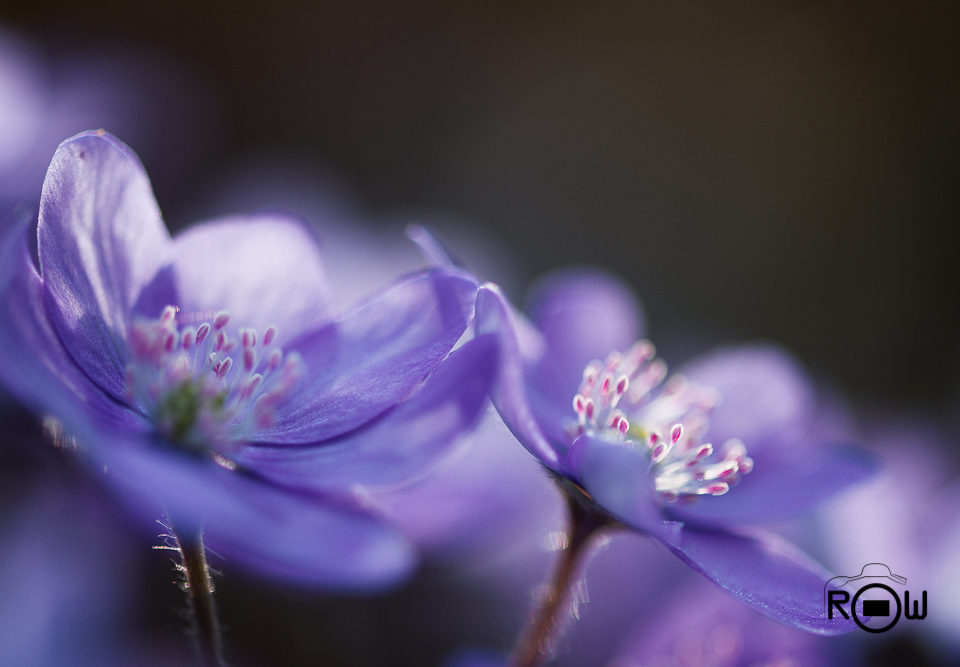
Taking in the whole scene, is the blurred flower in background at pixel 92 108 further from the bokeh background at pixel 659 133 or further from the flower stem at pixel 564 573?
the flower stem at pixel 564 573

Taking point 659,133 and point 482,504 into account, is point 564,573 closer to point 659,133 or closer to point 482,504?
point 482,504

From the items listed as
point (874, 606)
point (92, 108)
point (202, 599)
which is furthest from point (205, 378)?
point (92, 108)

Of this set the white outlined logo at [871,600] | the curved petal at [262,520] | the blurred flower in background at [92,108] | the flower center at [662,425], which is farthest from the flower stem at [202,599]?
the blurred flower in background at [92,108]

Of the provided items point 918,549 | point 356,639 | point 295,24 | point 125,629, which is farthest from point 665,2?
point 125,629

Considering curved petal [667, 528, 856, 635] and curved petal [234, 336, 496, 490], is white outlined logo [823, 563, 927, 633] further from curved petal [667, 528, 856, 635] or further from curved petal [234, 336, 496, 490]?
curved petal [234, 336, 496, 490]

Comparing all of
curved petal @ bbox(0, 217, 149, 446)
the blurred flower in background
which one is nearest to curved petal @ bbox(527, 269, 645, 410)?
curved petal @ bbox(0, 217, 149, 446)

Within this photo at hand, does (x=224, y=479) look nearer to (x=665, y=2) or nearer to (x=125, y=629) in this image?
(x=125, y=629)
